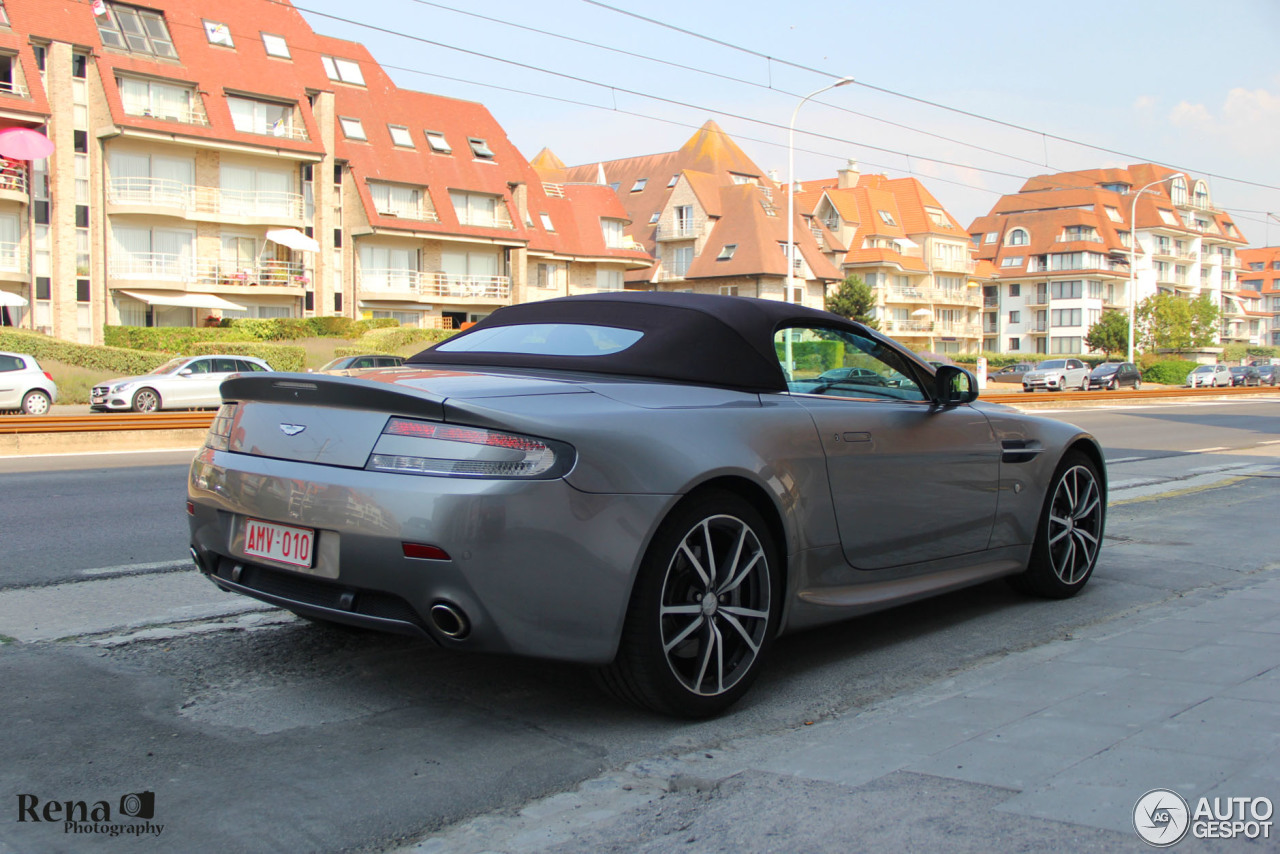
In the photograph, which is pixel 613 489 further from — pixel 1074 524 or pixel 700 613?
pixel 1074 524

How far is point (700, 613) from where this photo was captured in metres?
3.63

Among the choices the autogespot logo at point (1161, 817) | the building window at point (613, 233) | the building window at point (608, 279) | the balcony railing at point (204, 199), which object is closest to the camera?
the autogespot logo at point (1161, 817)

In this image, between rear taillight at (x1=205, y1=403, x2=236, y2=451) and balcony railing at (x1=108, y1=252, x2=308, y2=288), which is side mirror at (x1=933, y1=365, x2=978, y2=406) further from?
balcony railing at (x1=108, y1=252, x2=308, y2=288)

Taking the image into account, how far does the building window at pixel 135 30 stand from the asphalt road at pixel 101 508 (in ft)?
97.4

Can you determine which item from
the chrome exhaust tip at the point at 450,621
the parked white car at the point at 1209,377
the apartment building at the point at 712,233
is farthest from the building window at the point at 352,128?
the chrome exhaust tip at the point at 450,621

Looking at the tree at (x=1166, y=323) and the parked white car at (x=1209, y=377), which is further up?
the tree at (x=1166, y=323)

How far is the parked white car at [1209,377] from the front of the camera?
5709cm

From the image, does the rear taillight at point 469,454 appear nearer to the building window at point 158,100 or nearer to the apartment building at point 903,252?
the building window at point 158,100

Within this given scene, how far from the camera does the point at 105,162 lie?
1524 inches

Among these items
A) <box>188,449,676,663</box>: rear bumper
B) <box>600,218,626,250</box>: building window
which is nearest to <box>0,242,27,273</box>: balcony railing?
<box>600,218,626,250</box>: building window

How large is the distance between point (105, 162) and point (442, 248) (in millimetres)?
14956

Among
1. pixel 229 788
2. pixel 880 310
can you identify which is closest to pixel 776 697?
pixel 229 788

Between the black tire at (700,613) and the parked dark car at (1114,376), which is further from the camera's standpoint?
the parked dark car at (1114,376)

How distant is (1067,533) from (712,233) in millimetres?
63866
